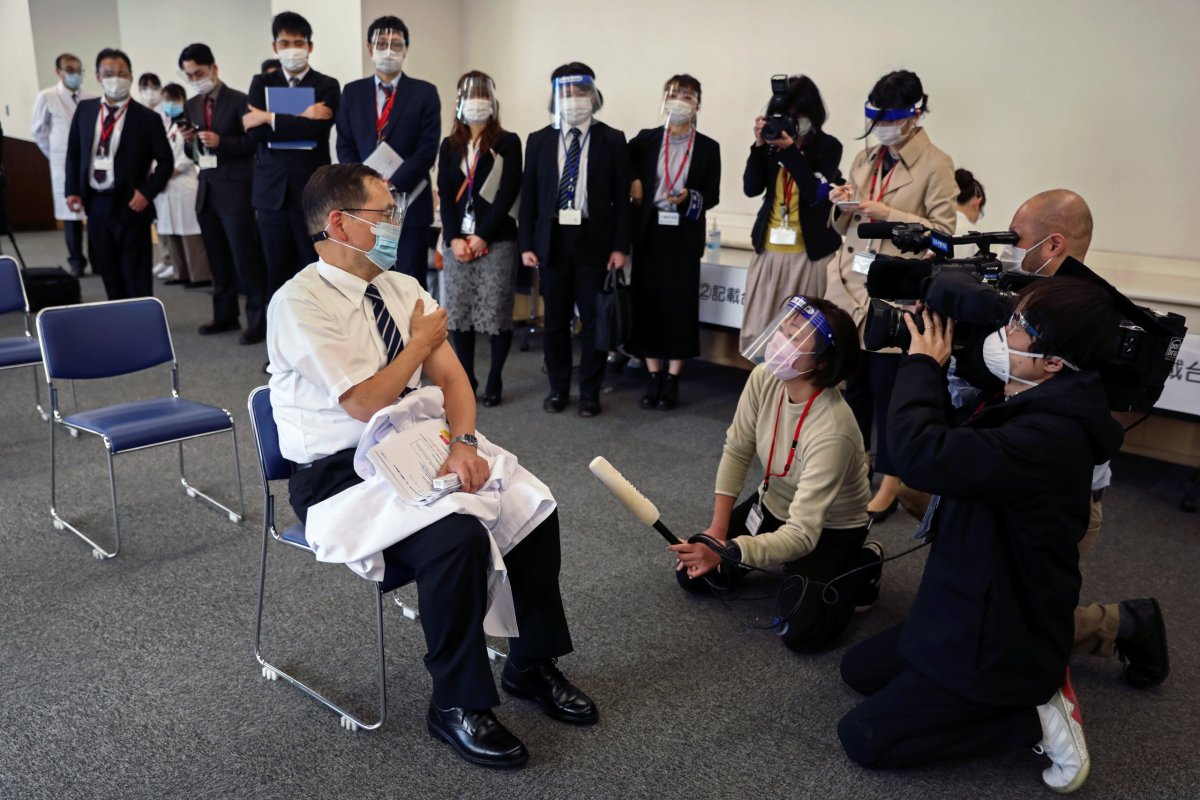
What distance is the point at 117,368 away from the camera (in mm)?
3113

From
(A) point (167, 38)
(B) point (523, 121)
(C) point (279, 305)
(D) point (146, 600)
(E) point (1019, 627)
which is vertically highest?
(A) point (167, 38)

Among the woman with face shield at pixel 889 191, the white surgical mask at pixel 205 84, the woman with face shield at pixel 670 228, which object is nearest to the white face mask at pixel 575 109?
the woman with face shield at pixel 670 228

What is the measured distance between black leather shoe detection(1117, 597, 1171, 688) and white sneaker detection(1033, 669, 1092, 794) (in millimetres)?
501

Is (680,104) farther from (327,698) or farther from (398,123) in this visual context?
(327,698)

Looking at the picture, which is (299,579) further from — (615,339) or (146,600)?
(615,339)

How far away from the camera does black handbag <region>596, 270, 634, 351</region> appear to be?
428 centimetres

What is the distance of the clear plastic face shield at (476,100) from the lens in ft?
13.9

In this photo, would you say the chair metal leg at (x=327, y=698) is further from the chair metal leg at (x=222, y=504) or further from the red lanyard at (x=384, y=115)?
the red lanyard at (x=384, y=115)

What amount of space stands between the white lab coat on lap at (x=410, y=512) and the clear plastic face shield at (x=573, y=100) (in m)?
2.38

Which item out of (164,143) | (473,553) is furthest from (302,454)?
(164,143)

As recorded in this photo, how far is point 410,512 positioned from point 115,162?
436 cm

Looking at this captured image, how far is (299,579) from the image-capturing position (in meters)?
2.74

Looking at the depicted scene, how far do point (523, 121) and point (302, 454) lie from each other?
212 inches

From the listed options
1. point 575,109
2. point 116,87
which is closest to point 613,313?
point 575,109
